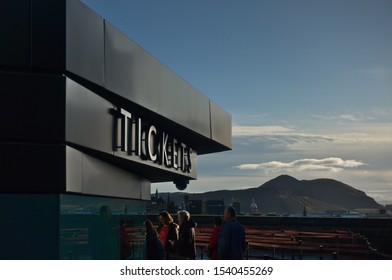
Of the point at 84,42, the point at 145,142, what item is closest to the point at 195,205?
the point at 145,142

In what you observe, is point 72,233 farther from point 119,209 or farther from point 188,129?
point 188,129

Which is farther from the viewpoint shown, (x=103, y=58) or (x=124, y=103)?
(x=124, y=103)

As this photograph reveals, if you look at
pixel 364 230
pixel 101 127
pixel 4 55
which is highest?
pixel 4 55

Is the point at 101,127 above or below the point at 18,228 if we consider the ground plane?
above

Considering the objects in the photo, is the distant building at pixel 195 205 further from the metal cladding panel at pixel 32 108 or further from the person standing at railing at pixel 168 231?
the metal cladding panel at pixel 32 108

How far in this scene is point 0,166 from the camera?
7.62 m

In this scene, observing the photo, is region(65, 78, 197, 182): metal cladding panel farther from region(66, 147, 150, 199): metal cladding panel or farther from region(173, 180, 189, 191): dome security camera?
region(173, 180, 189, 191): dome security camera

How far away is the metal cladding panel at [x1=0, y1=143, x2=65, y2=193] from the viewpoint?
7.64m

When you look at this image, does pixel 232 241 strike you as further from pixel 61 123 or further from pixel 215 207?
pixel 215 207

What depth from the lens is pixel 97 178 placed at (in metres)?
9.30

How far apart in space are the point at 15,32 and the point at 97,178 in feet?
8.59

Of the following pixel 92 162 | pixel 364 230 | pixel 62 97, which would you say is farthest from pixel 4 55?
pixel 364 230

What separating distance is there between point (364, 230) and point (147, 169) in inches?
825

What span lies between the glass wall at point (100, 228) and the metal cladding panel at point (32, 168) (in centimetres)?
30
